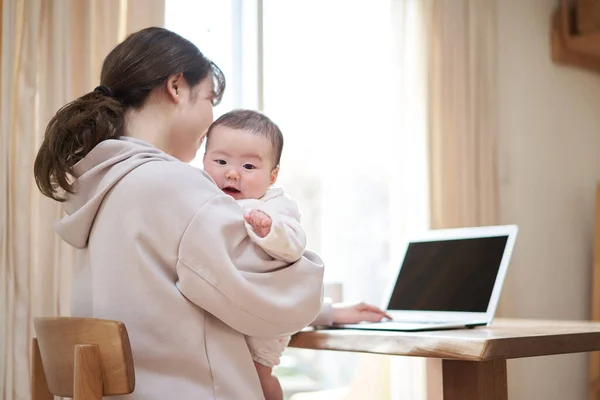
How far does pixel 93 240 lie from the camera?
1.27 metres

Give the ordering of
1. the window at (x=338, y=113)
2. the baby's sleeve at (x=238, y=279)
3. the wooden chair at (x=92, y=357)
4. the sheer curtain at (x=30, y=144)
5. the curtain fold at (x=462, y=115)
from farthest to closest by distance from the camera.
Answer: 1. the curtain fold at (x=462, y=115)
2. the window at (x=338, y=113)
3. the sheer curtain at (x=30, y=144)
4. the baby's sleeve at (x=238, y=279)
5. the wooden chair at (x=92, y=357)

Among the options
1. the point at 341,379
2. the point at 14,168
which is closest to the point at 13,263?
the point at 14,168

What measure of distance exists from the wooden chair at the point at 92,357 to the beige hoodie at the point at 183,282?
0.10 m

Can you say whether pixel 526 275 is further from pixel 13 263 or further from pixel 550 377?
pixel 13 263

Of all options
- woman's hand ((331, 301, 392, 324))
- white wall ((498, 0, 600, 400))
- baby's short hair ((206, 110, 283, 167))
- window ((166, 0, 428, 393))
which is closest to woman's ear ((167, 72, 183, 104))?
baby's short hair ((206, 110, 283, 167))

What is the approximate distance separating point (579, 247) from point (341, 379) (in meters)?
1.73

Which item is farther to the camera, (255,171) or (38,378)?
(255,171)

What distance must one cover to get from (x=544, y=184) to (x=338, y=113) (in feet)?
4.51

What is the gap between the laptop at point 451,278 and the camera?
191cm

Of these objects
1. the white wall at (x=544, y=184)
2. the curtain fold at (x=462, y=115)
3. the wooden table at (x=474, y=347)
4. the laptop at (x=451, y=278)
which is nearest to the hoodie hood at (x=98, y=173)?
the wooden table at (x=474, y=347)

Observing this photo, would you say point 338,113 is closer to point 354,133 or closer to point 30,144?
point 354,133

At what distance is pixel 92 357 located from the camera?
106cm

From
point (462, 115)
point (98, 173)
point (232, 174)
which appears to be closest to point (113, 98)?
point (98, 173)

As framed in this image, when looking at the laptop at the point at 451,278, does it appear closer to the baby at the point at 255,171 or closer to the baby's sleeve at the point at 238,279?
the baby at the point at 255,171
